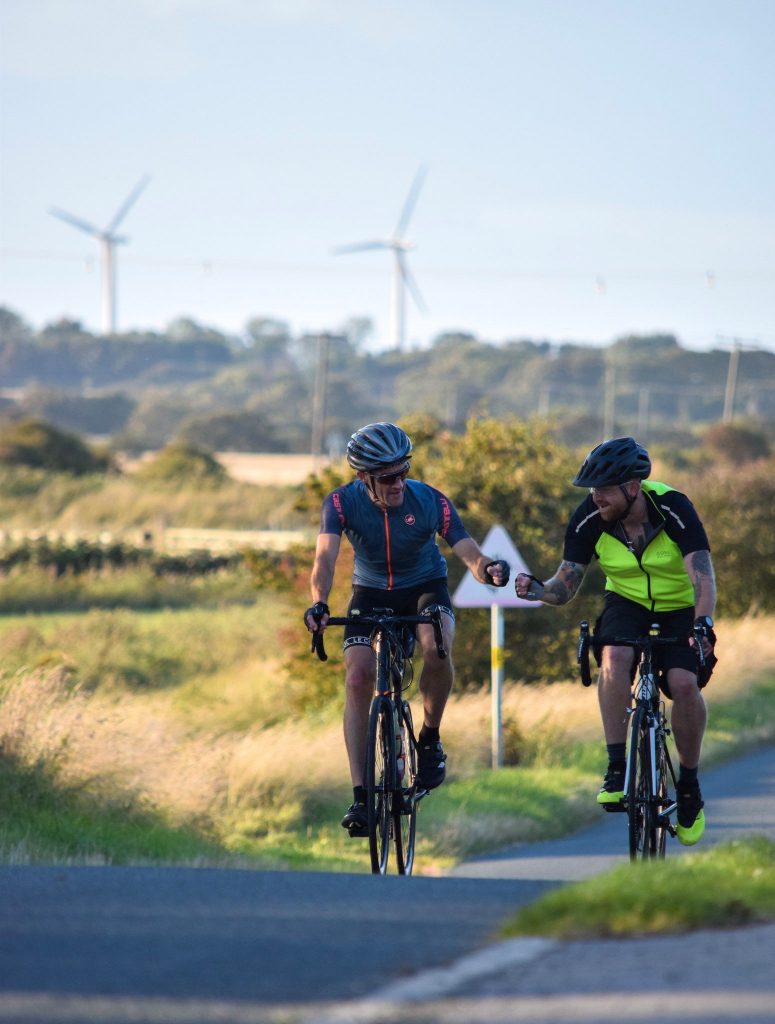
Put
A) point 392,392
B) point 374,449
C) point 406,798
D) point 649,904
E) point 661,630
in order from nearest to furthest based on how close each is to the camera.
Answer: point 649,904, point 661,630, point 374,449, point 406,798, point 392,392

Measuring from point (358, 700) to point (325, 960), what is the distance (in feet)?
11.2

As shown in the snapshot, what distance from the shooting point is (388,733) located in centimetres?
855

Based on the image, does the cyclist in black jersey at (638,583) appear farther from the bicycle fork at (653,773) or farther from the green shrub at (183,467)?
the green shrub at (183,467)

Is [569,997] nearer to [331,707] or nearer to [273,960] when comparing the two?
[273,960]

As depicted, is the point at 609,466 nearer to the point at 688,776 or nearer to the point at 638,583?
the point at 638,583

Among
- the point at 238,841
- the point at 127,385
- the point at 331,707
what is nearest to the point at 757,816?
→ the point at 238,841

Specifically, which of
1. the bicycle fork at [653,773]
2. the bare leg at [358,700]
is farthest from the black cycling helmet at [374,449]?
the bicycle fork at [653,773]

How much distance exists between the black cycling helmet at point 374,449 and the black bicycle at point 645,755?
4.05 ft

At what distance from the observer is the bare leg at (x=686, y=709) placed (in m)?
8.18

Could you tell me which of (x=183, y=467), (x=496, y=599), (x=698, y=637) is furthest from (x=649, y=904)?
(x=183, y=467)

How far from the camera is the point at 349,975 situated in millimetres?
5000

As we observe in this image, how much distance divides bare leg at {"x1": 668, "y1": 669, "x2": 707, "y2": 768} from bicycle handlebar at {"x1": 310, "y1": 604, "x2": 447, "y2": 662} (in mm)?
1115

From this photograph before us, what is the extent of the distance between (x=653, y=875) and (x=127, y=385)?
195 m

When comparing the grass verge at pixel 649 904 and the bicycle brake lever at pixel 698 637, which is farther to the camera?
the bicycle brake lever at pixel 698 637
